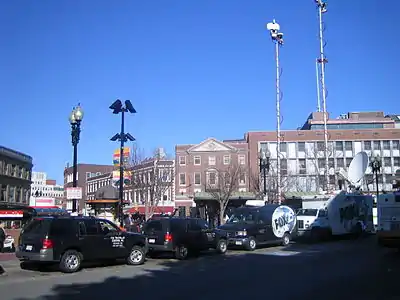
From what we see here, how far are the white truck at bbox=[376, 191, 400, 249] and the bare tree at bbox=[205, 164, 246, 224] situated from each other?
26.7 metres

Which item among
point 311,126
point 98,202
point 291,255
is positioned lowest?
point 291,255

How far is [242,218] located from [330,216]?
6.86 meters

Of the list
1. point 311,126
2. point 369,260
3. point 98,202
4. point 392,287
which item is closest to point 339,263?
point 369,260

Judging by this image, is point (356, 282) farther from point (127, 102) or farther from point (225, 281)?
point (127, 102)

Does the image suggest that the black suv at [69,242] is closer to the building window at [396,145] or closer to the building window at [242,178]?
the building window at [242,178]

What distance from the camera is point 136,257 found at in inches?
663

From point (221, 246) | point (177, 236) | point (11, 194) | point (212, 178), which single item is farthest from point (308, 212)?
point (11, 194)

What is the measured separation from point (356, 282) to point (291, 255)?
812cm

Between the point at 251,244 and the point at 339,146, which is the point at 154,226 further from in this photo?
the point at 339,146

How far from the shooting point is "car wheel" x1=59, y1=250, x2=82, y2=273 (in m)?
14.4

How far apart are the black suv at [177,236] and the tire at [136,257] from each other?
1597 mm

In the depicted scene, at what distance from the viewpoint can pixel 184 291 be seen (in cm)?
1093

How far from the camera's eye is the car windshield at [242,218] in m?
24.0

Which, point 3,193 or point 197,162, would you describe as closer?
point 3,193
